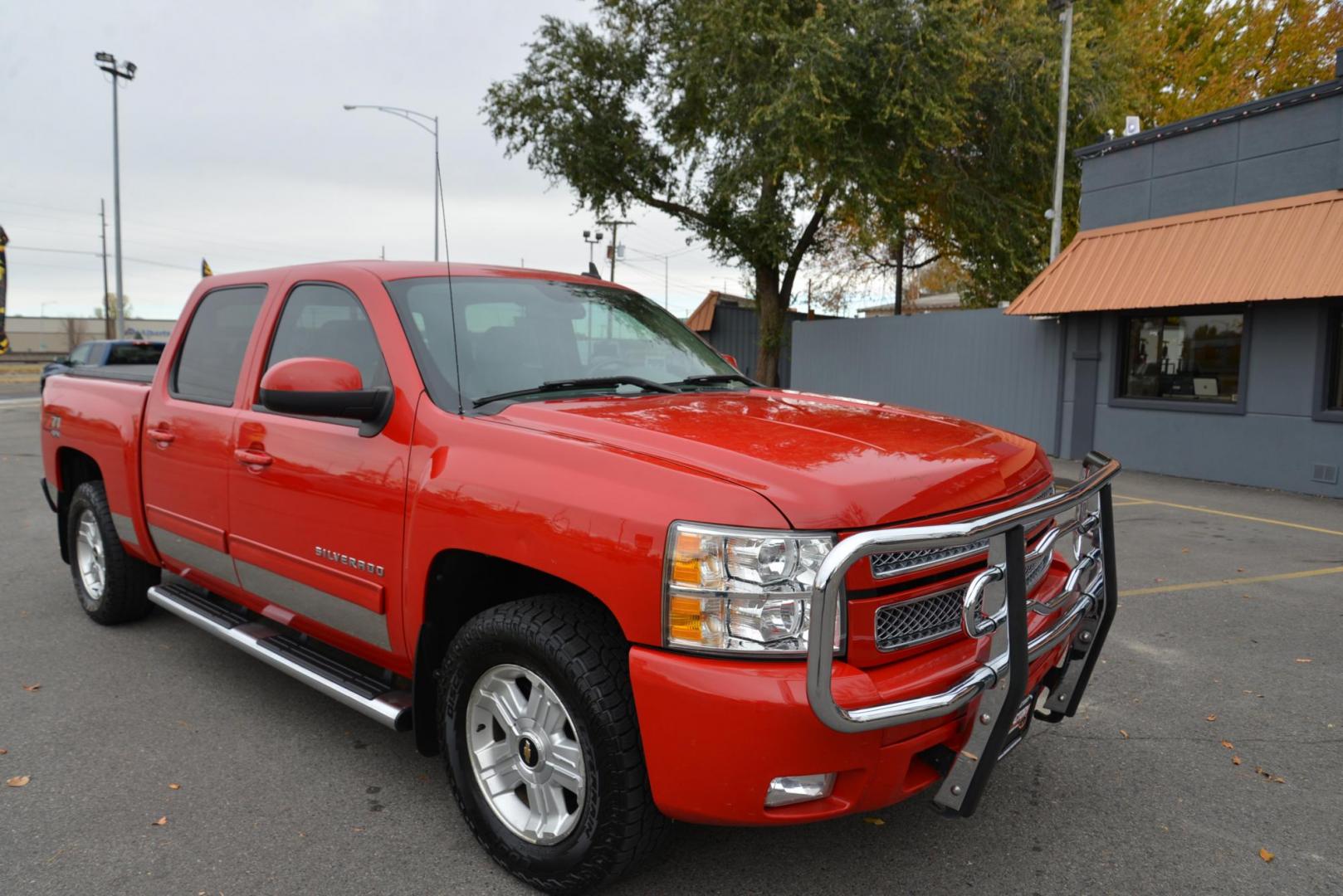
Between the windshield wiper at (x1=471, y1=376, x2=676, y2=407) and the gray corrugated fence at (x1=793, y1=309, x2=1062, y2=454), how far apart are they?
12963mm

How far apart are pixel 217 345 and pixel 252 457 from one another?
0.98 meters

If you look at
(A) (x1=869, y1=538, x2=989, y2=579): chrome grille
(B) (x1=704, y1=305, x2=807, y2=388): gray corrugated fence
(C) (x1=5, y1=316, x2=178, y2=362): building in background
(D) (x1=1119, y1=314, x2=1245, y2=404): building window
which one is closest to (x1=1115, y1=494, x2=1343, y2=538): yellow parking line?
(D) (x1=1119, y1=314, x2=1245, y2=404): building window

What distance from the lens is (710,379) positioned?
4012mm

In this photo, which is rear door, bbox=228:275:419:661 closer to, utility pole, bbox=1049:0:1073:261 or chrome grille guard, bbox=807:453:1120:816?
chrome grille guard, bbox=807:453:1120:816

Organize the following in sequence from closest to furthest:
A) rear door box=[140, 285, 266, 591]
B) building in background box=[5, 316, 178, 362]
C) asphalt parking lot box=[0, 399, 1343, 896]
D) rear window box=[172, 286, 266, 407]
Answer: asphalt parking lot box=[0, 399, 1343, 896] < rear door box=[140, 285, 266, 591] < rear window box=[172, 286, 266, 407] < building in background box=[5, 316, 178, 362]

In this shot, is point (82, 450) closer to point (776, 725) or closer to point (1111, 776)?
point (776, 725)

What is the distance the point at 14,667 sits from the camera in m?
4.71

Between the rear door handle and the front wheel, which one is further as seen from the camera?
the rear door handle

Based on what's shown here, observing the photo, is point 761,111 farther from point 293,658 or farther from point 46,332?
point 46,332

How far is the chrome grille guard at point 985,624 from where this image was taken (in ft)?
7.16

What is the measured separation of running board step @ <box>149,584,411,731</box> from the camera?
321 cm

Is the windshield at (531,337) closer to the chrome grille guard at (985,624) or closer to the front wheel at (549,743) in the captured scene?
the front wheel at (549,743)

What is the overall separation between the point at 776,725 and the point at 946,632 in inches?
24.7

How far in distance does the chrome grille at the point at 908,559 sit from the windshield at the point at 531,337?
1.44 m
